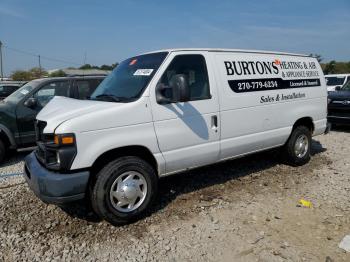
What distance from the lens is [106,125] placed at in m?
3.56

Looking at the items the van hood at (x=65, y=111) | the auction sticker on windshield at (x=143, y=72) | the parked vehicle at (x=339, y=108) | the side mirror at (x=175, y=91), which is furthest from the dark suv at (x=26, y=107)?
the parked vehicle at (x=339, y=108)

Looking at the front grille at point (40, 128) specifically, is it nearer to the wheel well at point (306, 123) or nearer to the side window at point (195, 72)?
the side window at point (195, 72)

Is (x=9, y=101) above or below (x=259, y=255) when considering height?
above

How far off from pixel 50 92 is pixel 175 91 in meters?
4.22

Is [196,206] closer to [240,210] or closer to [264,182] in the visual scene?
[240,210]

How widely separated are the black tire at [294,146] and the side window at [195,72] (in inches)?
91.3

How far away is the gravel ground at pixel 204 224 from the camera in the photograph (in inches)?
131

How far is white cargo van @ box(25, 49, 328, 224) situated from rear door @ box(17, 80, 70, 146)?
2.51 meters

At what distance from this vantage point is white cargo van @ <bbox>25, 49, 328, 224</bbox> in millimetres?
3479

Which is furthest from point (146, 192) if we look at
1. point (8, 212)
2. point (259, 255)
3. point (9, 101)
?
point (9, 101)

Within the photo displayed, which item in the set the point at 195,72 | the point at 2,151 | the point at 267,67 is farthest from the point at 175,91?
the point at 2,151

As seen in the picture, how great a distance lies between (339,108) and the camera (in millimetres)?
9305

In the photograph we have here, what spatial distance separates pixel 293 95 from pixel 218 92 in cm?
187

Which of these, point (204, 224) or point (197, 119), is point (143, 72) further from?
point (204, 224)
